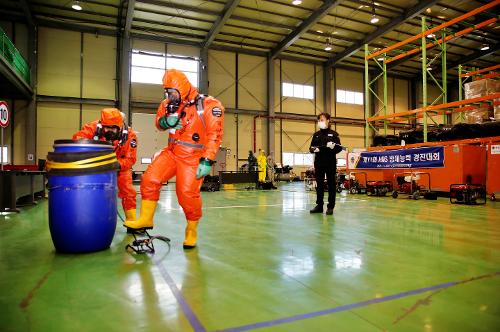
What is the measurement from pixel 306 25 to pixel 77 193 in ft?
55.5

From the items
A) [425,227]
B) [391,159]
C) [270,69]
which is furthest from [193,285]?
[270,69]

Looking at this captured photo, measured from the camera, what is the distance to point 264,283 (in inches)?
81.6

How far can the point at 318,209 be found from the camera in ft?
18.5

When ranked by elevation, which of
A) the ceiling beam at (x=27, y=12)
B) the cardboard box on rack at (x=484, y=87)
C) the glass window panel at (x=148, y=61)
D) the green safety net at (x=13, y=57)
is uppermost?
the ceiling beam at (x=27, y=12)

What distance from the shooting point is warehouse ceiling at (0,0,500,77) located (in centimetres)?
1546

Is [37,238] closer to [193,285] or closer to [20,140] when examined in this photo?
[193,285]

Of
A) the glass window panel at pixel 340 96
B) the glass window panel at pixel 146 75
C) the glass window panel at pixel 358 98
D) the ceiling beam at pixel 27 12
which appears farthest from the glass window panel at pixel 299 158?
the ceiling beam at pixel 27 12

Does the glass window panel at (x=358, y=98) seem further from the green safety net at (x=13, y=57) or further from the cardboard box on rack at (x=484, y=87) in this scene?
the green safety net at (x=13, y=57)

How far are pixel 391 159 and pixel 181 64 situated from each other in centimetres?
1365

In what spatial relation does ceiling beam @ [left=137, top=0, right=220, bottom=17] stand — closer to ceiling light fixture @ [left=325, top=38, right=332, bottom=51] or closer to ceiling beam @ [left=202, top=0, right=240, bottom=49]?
ceiling beam @ [left=202, top=0, right=240, bottom=49]

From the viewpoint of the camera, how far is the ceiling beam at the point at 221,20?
1496cm

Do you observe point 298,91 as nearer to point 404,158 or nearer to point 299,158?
point 299,158

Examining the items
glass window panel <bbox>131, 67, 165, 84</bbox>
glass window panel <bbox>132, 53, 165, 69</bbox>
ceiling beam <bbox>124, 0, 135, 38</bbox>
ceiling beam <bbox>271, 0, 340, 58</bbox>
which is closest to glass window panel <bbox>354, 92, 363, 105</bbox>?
ceiling beam <bbox>271, 0, 340, 58</bbox>

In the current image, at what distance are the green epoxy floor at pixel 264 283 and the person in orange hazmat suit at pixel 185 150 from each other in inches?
16.8
